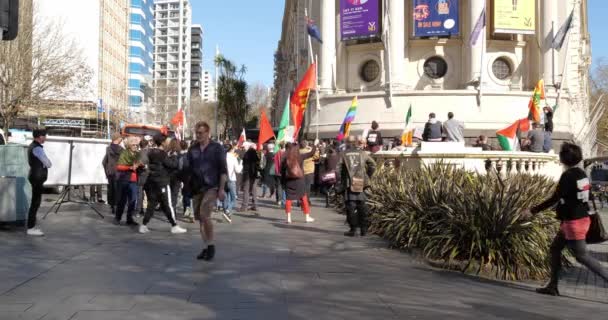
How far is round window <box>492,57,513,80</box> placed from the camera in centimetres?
3509

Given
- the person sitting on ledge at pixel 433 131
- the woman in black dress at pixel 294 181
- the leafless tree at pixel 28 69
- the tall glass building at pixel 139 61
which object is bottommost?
the woman in black dress at pixel 294 181

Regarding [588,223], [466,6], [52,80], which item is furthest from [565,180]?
[52,80]

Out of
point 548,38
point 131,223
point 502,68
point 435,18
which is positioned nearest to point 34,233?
point 131,223

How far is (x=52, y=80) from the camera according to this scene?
111 feet

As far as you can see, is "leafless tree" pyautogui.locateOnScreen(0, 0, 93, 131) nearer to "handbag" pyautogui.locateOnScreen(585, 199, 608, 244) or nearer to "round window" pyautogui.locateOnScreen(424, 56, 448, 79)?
"round window" pyautogui.locateOnScreen(424, 56, 448, 79)

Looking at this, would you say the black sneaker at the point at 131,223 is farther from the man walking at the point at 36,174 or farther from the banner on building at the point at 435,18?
the banner on building at the point at 435,18

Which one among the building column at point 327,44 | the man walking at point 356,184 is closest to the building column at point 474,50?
the building column at point 327,44

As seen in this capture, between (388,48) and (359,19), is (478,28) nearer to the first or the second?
(388,48)

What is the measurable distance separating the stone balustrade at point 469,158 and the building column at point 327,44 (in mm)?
21501

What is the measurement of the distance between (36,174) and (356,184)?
5496 mm

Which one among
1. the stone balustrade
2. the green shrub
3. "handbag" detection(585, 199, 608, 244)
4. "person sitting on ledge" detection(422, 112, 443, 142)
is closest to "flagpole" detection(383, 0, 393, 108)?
"person sitting on ledge" detection(422, 112, 443, 142)

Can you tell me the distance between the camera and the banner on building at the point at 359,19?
34.1m

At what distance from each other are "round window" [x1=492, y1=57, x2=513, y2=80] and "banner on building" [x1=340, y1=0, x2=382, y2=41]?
7.00m

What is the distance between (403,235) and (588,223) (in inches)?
129
